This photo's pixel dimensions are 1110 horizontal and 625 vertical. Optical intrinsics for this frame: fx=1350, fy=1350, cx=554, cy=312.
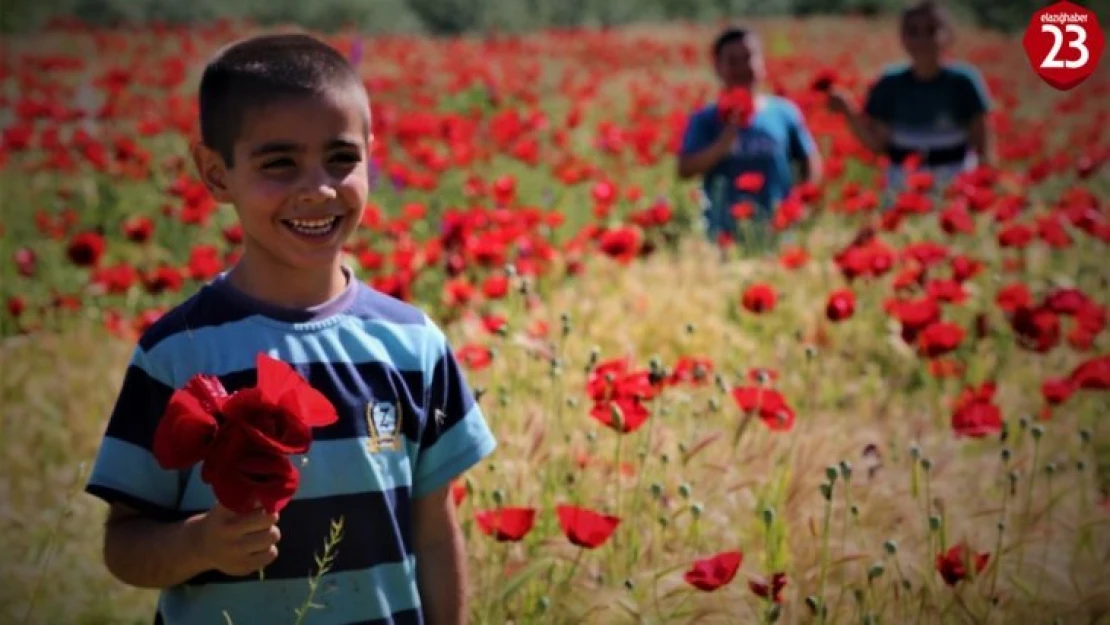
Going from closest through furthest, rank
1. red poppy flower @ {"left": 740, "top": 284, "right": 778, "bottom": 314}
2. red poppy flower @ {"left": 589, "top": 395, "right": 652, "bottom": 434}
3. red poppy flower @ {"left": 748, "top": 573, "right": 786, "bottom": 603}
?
red poppy flower @ {"left": 748, "top": 573, "right": 786, "bottom": 603} → red poppy flower @ {"left": 589, "top": 395, "right": 652, "bottom": 434} → red poppy flower @ {"left": 740, "top": 284, "right": 778, "bottom": 314}

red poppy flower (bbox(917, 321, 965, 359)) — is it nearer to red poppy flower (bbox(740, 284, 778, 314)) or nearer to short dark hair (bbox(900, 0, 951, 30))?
red poppy flower (bbox(740, 284, 778, 314))

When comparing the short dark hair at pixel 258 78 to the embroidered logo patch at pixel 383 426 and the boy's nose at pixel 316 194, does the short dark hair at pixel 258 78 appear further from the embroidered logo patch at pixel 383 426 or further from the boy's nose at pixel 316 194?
the embroidered logo patch at pixel 383 426

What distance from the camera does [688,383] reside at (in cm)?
350

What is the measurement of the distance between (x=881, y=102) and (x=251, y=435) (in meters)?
5.44

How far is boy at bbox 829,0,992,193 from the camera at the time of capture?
6074 millimetres

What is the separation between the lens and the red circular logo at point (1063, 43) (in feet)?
10.1

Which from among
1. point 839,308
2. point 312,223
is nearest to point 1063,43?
point 839,308

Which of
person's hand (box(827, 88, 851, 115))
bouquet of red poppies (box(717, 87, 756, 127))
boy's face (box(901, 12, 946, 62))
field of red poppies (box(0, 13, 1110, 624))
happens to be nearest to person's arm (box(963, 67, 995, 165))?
boy's face (box(901, 12, 946, 62))

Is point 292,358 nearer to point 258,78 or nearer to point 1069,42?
point 258,78

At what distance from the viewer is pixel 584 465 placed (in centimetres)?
276

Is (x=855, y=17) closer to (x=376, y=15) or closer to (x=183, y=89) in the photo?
(x=376, y=15)

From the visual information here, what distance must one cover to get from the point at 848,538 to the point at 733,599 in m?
0.43

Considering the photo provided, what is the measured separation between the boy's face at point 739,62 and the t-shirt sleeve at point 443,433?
383 centimetres

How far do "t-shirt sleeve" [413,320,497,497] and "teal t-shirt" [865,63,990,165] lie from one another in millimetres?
4776
